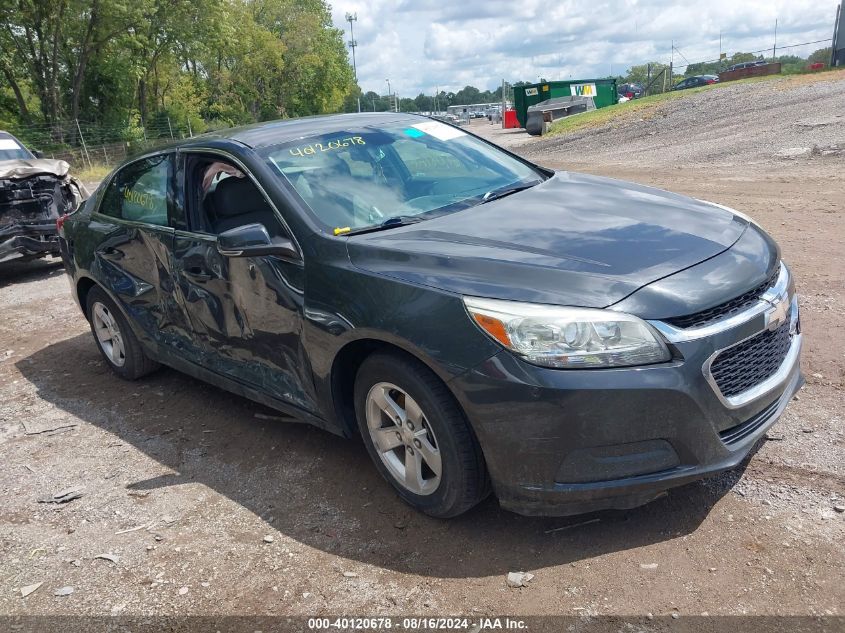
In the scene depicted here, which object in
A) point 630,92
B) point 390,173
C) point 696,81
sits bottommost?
point 630,92

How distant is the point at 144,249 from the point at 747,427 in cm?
359

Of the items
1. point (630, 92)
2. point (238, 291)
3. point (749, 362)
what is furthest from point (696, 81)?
point (749, 362)

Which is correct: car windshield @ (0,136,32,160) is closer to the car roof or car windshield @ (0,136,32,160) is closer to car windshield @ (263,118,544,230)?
the car roof

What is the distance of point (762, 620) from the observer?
2.50m

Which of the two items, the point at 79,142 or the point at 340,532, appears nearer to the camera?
the point at 340,532

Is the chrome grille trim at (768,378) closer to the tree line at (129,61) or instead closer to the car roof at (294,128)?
the car roof at (294,128)

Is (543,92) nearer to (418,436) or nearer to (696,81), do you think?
(696,81)

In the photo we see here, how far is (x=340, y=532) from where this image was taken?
10.9 ft

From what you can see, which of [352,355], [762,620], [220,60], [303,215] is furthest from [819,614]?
[220,60]

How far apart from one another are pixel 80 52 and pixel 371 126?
3770 centimetres

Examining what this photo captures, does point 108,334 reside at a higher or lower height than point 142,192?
lower

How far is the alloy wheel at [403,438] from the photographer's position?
10.2 feet

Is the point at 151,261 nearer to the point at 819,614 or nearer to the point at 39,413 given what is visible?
the point at 39,413

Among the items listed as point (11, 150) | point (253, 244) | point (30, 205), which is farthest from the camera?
point (11, 150)
